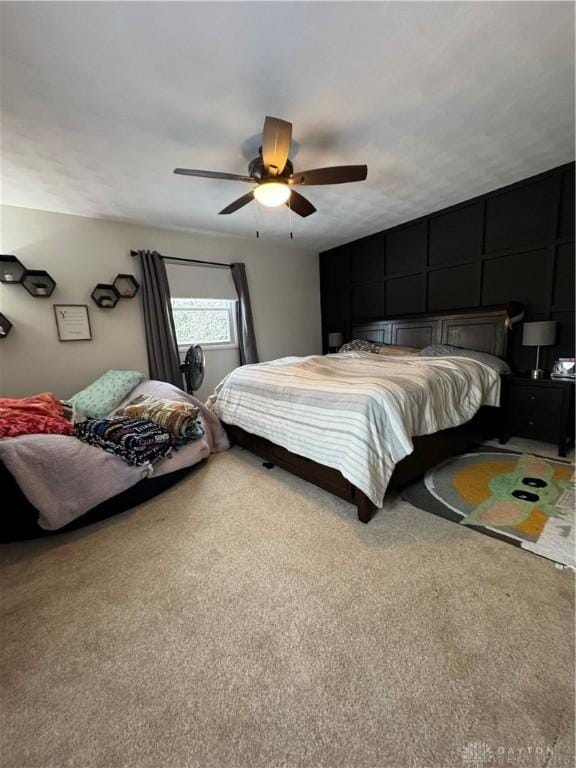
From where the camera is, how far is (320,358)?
3184mm

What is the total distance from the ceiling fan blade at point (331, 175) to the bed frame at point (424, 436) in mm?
1873

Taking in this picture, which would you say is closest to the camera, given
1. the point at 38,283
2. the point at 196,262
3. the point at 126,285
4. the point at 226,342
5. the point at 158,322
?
the point at 38,283

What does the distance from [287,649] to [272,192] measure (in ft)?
8.53

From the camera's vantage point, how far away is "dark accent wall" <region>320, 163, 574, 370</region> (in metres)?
2.86

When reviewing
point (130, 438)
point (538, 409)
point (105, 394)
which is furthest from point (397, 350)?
point (105, 394)

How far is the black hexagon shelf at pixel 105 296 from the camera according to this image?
340 cm

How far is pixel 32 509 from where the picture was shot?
1759 millimetres

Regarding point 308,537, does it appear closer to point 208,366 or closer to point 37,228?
point 208,366

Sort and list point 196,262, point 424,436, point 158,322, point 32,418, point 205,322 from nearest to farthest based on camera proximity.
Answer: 1. point 424,436
2. point 32,418
3. point 158,322
4. point 196,262
5. point 205,322

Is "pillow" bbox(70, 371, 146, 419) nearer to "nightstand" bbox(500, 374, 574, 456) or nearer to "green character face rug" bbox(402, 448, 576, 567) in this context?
"green character face rug" bbox(402, 448, 576, 567)

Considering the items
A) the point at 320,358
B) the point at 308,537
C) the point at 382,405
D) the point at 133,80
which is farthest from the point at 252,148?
the point at 308,537

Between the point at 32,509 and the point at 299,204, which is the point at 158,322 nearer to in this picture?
the point at 299,204

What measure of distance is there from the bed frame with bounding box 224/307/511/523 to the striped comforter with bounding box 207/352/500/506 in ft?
0.45

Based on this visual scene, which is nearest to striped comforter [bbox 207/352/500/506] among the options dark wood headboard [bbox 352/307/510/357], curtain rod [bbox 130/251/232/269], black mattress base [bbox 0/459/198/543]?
dark wood headboard [bbox 352/307/510/357]
